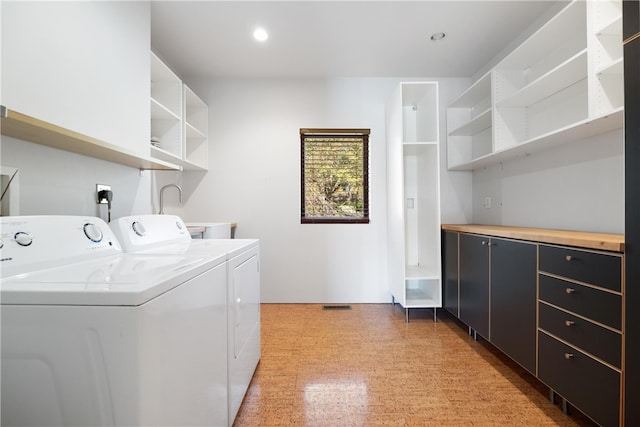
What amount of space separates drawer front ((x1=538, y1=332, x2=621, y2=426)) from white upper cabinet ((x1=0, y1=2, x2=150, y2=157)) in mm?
2355

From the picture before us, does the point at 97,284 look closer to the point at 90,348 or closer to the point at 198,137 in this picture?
the point at 90,348

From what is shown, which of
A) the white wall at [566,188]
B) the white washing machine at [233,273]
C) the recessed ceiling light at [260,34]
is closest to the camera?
the white washing machine at [233,273]

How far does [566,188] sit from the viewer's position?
1.89 meters

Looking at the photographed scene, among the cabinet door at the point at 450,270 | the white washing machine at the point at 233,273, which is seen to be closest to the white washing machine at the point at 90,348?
the white washing machine at the point at 233,273

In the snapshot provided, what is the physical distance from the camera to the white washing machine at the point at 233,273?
126 cm

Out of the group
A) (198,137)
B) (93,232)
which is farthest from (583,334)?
(198,137)

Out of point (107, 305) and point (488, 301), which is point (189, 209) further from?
point (488, 301)

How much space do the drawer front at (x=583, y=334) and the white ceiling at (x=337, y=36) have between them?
85.9 inches

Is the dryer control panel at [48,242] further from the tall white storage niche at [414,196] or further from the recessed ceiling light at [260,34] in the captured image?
the tall white storage niche at [414,196]

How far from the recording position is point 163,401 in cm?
71

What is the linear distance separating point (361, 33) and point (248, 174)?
5.89 feet

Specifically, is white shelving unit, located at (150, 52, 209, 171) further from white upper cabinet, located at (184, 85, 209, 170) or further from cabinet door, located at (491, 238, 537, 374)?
cabinet door, located at (491, 238, 537, 374)

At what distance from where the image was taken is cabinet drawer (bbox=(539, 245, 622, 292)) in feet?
3.53

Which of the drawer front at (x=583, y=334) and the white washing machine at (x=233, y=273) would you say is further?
the white washing machine at (x=233, y=273)
